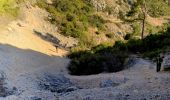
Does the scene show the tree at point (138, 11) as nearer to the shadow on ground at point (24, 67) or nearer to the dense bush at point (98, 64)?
the shadow on ground at point (24, 67)

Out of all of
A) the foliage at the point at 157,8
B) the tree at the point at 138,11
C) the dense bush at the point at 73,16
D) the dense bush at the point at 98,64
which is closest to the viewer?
the dense bush at the point at 98,64

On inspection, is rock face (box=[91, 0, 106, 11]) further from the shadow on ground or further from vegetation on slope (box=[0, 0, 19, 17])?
the shadow on ground

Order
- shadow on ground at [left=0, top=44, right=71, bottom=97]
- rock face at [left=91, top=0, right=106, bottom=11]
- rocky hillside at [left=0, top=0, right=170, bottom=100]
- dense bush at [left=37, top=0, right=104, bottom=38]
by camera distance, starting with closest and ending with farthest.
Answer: rocky hillside at [left=0, top=0, right=170, bottom=100]
shadow on ground at [left=0, top=44, right=71, bottom=97]
dense bush at [left=37, top=0, right=104, bottom=38]
rock face at [left=91, top=0, right=106, bottom=11]

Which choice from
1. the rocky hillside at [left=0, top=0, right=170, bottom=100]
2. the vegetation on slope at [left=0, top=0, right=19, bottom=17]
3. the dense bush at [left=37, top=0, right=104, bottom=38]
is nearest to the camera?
the rocky hillside at [left=0, top=0, right=170, bottom=100]

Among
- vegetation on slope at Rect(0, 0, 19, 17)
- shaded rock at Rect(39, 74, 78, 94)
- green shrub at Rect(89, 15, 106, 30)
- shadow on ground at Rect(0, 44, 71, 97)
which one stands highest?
vegetation on slope at Rect(0, 0, 19, 17)

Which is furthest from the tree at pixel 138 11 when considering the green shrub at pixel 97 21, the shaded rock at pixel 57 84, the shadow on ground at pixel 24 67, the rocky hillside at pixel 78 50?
the shaded rock at pixel 57 84

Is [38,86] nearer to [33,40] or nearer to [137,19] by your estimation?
[33,40]

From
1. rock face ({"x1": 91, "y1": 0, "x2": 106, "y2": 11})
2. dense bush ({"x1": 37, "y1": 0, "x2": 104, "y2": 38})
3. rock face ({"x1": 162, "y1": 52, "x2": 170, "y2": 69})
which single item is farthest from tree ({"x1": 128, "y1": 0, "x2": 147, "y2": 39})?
rock face ({"x1": 162, "y1": 52, "x2": 170, "y2": 69})

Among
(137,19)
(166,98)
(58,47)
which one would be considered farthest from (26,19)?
(166,98)

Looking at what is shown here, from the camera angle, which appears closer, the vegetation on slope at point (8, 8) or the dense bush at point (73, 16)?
the vegetation on slope at point (8, 8)

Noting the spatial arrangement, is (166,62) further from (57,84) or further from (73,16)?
(73,16)

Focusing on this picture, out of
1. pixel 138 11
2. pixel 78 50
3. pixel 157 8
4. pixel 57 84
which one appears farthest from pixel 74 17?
pixel 57 84
